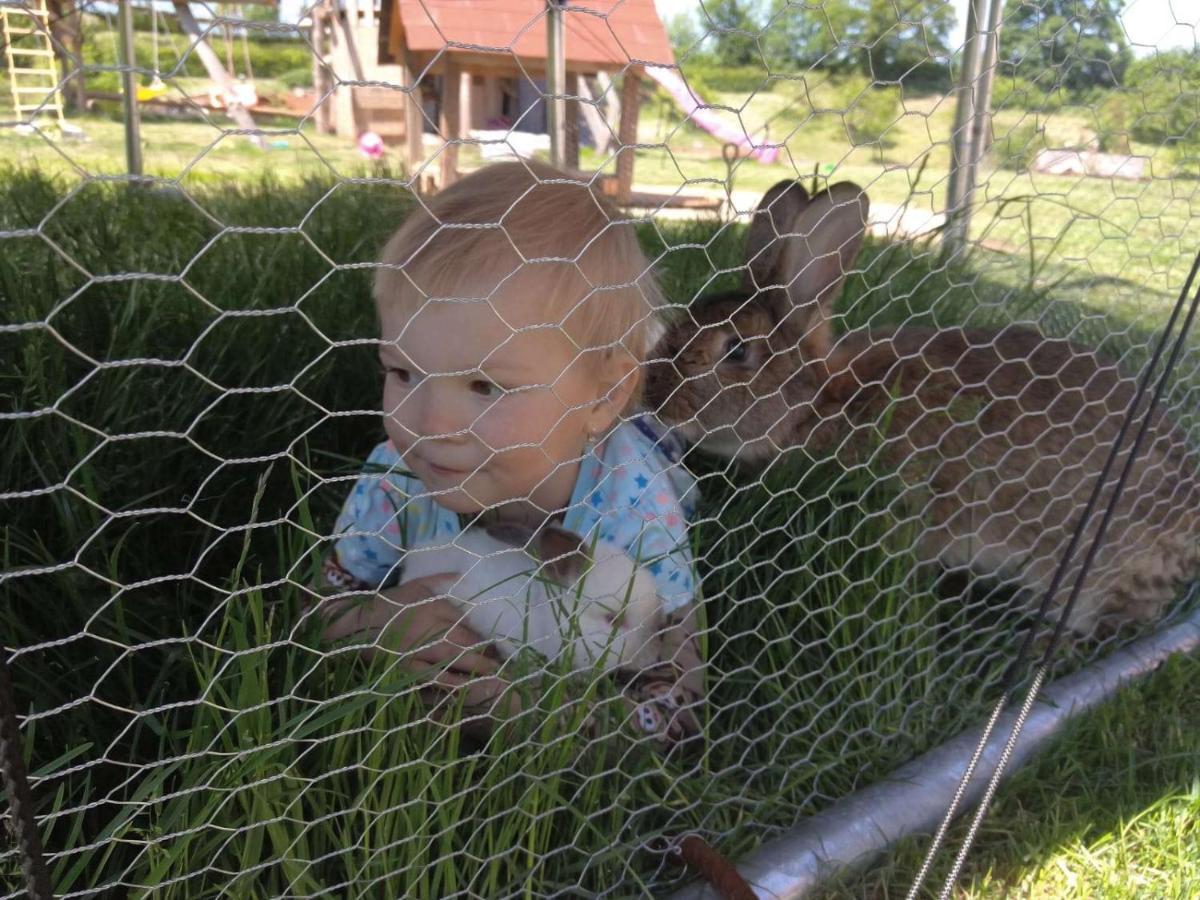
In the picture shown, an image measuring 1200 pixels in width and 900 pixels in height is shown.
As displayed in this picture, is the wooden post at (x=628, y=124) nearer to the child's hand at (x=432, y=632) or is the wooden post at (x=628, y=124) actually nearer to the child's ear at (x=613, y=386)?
the child's ear at (x=613, y=386)

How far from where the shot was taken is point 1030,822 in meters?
1.62

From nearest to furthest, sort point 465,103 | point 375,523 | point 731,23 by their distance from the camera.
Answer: point 375,523 < point 731,23 < point 465,103

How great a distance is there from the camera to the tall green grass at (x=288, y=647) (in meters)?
1.15

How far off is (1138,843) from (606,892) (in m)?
0.82

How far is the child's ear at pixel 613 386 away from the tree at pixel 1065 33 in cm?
71

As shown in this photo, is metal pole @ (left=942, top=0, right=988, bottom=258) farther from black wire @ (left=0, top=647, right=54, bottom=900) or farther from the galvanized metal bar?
black wire @ (left=0, top=647, right=54, bottom=900)

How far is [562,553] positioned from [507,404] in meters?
0.21

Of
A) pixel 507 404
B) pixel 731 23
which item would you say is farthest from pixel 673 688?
pixel 731 23

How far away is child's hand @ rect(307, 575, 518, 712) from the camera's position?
4.58 feet

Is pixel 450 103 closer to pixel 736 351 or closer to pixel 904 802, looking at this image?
pixel 736 351

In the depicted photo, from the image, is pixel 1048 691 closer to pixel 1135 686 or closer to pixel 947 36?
pixel 1135 686

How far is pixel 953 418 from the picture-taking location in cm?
211

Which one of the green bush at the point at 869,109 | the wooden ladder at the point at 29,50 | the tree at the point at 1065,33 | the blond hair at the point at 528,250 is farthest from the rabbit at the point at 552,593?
the green bush at the point at 869,109

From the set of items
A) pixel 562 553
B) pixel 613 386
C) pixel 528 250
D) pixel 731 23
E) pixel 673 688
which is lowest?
pixel 673 688
